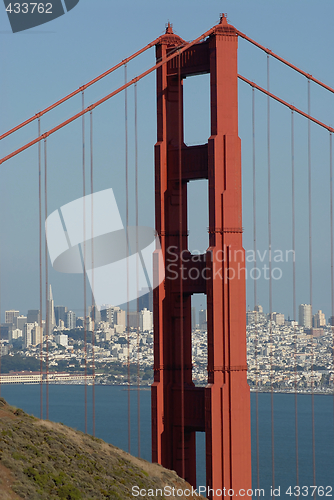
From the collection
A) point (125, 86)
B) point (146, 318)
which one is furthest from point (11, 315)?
point (125, 86)

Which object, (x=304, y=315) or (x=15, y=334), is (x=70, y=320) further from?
(x=304, y=315)

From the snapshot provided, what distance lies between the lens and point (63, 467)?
21094 mm

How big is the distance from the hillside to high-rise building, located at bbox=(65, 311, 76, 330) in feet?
443

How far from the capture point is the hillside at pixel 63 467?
19.0 meters

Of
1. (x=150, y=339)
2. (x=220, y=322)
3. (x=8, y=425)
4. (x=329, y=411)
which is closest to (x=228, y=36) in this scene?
(x=220, y=322)

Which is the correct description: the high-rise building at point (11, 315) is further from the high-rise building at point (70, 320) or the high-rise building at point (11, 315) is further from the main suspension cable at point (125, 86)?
the main suspension cable at point (125, 86)

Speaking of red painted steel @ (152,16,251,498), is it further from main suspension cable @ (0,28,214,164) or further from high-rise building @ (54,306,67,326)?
high-rise building @ (54,306,67,326)

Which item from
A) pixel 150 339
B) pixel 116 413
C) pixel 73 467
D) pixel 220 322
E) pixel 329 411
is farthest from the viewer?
pixel 150 339

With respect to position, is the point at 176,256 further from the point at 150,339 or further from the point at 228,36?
the point at 150,339

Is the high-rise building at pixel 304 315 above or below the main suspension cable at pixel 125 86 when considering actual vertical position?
below

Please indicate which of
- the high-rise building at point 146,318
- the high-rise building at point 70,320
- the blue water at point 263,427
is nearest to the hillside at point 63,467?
the blue water at point 263,427

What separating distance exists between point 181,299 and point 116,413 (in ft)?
323

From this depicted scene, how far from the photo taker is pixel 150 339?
541 ft

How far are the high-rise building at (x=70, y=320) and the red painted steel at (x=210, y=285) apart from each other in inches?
5172
